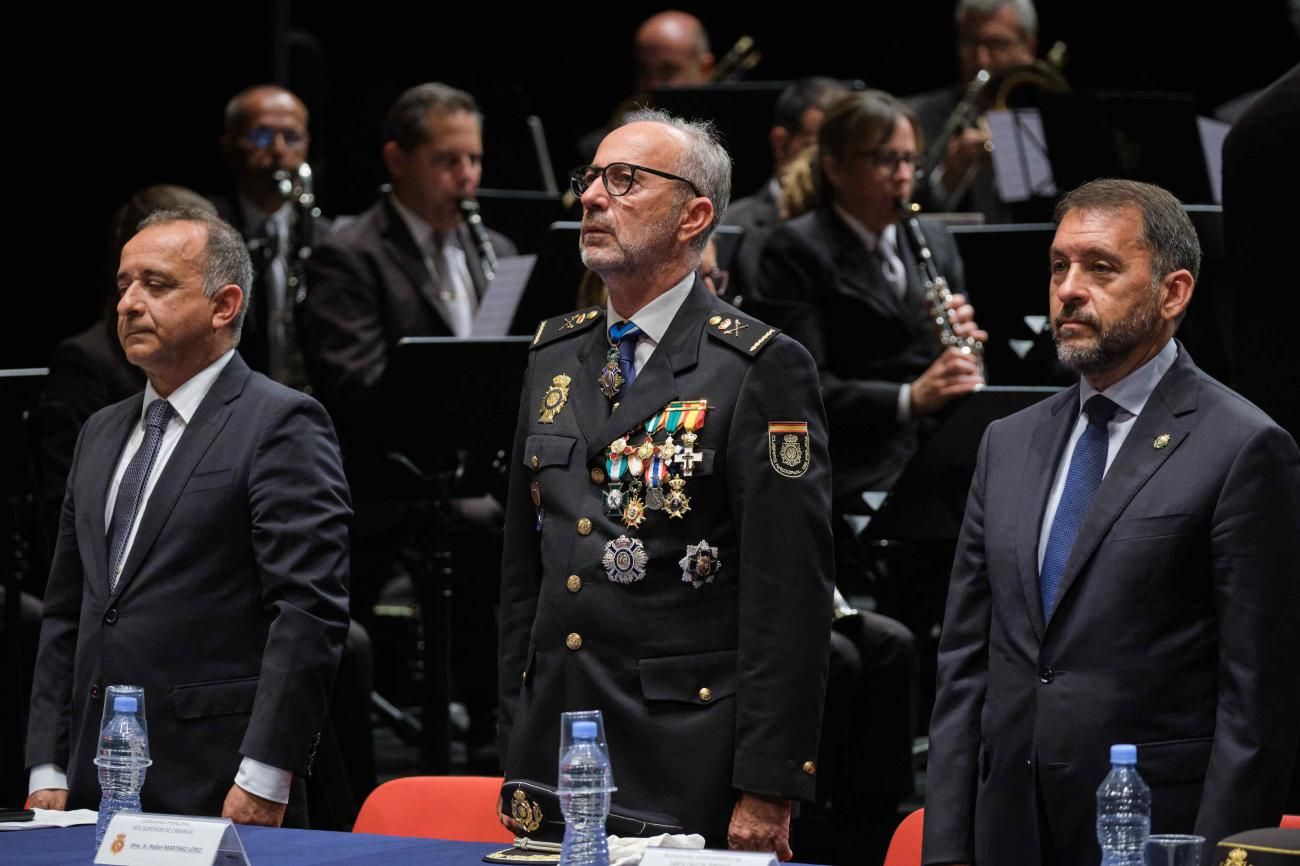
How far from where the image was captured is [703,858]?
2258mm

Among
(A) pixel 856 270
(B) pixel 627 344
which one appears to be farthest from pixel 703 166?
(A) pixel 856 270

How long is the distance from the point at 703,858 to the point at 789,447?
1.02 meters

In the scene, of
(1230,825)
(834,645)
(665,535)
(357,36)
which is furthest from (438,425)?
(357,36)

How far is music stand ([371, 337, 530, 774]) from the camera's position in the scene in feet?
16.0

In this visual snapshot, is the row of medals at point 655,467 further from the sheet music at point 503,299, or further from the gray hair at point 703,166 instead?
the sheet music at point 503,299

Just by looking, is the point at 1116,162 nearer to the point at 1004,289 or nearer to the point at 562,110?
the point at 1004,289

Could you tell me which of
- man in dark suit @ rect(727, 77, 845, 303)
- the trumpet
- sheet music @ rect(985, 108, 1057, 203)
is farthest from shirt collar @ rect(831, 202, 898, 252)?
the trumpet

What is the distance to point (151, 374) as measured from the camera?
367 centimetres

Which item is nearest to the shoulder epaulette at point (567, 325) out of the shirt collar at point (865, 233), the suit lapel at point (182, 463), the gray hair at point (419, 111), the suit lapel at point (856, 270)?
the suit lapel at point (182, 463)

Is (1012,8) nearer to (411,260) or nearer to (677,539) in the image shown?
(411,260)

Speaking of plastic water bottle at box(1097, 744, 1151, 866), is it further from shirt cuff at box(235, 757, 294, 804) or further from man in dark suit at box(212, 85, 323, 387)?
man in dark suit at box(212, 85, 323, 387)

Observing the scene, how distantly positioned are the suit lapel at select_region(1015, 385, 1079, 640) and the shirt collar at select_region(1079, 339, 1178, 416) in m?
0.09

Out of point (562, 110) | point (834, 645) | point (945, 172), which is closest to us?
point (834, 645)

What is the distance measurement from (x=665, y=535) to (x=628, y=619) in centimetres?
15
